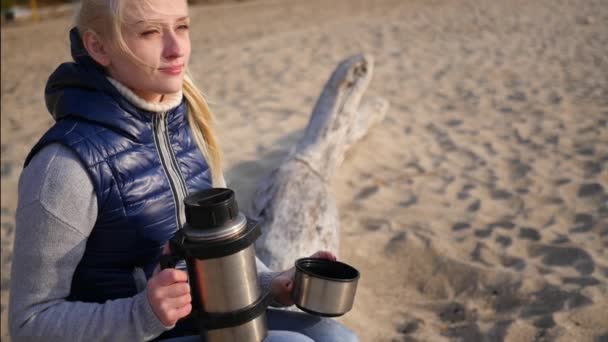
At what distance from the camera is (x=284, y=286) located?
1.55m

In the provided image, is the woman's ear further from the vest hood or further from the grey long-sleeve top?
the grey long-sleeve top

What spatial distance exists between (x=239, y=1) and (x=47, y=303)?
1428cm

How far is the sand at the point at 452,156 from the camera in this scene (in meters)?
2.44

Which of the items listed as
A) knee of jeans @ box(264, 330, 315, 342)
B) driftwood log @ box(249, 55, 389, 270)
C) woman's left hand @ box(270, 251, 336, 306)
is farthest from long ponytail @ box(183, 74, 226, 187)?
driftwood log @ box(249, 55, 389, 270)

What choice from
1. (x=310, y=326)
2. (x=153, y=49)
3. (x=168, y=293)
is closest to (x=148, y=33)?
(x=153, y=49)

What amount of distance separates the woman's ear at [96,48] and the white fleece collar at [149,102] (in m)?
0.05

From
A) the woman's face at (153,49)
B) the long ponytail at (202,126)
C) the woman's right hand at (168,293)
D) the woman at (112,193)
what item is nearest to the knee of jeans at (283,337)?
the woman at (112,193)

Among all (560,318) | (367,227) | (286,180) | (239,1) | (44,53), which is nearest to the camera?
(560,318)

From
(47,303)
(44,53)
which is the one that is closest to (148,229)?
(47,303)

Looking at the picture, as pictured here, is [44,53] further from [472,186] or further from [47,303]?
[47,303]

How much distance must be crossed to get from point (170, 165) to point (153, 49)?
29cm

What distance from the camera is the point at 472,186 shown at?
3541 millimetres

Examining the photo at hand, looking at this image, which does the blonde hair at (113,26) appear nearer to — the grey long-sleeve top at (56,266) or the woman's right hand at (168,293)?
the grey long-sleeve top at (56,266)

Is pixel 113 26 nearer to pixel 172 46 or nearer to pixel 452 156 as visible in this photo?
pixel 172 46
